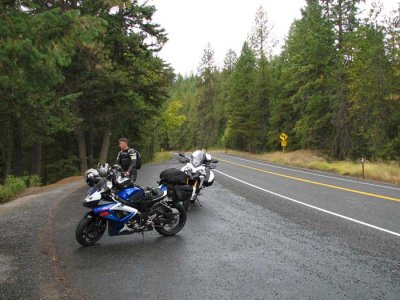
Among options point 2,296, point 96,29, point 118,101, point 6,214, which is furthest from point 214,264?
point 118,101

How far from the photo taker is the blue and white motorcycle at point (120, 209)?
23.7 feet

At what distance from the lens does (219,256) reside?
6734mm

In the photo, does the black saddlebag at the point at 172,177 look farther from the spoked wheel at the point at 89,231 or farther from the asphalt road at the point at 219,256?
the spoked wheel at the point at 89,231

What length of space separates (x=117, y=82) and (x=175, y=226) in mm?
17066

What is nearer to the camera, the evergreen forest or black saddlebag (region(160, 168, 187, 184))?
the evergreen forest

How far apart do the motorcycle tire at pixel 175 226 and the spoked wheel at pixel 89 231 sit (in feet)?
3.75

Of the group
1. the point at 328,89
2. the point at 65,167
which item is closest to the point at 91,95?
the point at 65,167

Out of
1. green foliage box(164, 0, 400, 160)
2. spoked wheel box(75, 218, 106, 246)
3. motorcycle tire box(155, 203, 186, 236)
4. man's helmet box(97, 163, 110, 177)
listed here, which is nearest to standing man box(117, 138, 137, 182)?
motorcycle tire box(155, 203, 186, 236)

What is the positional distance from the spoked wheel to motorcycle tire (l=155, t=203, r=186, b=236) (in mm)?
1144

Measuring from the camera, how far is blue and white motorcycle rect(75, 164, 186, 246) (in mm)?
7230

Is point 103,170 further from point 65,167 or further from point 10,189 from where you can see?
point 65,167

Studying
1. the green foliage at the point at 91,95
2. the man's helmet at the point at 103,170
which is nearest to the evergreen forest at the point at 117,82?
the green foliage at the point at 91,95

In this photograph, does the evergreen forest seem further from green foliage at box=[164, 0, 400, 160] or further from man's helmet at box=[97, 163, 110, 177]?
man's helmet at box=[97, 163, 110, 177]

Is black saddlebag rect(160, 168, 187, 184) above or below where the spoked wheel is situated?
above
